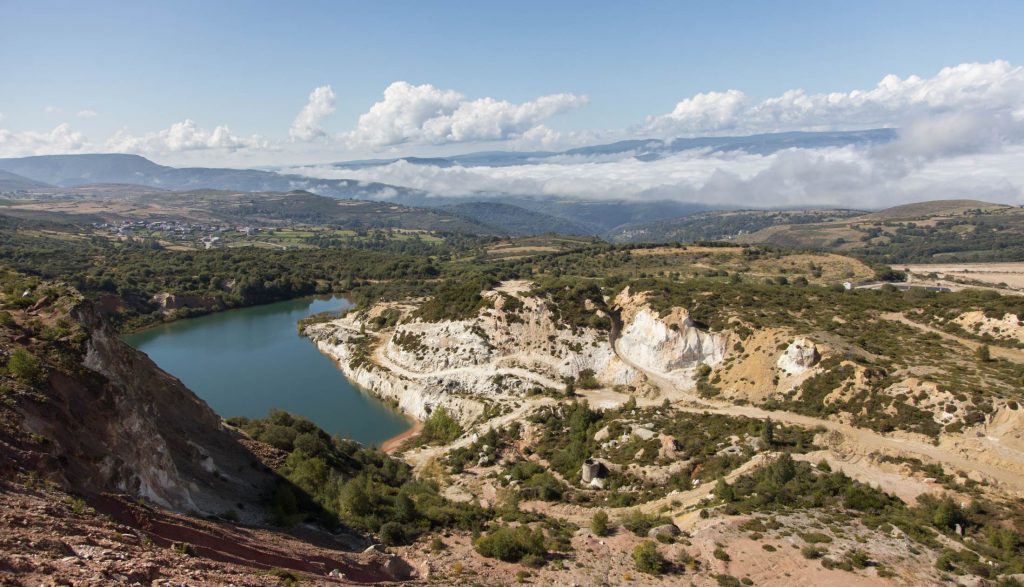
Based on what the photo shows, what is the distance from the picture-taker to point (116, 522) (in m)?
12.6

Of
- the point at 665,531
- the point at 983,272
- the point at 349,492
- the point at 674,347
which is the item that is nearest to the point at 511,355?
the point at 674,347

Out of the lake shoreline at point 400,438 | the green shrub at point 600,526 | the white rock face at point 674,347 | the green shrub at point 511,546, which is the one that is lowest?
the lake shoreline at point 400,438

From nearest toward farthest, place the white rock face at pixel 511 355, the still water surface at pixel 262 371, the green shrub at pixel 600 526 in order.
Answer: the green shrub at pixel 600 526, the white rock face at pixel 511 355, the still water surface at pixel 262 371

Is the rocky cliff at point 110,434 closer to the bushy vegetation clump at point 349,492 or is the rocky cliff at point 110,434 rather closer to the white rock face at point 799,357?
the bushy vegetation clump at point 349,492

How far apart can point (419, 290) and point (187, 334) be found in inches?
1364

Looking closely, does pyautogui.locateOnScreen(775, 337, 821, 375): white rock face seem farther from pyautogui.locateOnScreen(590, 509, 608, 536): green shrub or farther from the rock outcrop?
pyautogui.locateOnScreen(590, 509, 608, 536): green shrub

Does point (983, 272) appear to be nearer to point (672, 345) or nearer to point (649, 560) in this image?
point (672, 345)

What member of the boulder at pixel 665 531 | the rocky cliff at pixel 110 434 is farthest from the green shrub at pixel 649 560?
the rocky cliff at pixel 110 434

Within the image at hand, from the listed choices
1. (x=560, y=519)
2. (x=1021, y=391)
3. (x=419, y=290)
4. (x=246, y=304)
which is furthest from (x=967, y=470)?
(x=246, y=304)

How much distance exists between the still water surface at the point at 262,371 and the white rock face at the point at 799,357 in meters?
29.8

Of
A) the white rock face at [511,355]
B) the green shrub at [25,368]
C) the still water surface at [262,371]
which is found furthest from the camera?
the still water surface at [262,371]

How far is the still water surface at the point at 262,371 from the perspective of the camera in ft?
155

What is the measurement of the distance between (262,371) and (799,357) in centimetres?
5269

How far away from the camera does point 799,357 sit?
34938 mm
